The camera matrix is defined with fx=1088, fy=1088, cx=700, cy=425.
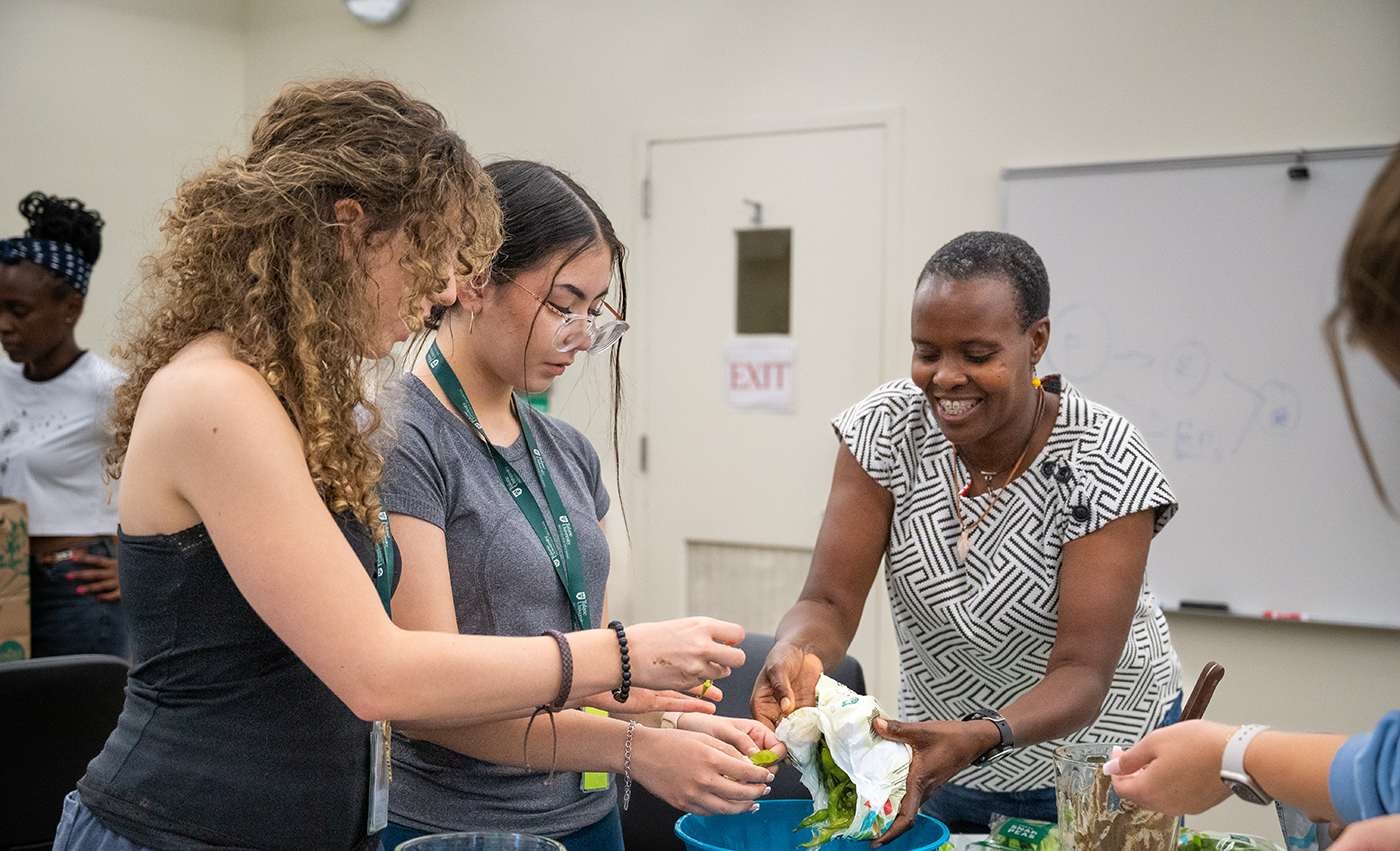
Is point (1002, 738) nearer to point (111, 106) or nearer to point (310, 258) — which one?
point (310, 258)

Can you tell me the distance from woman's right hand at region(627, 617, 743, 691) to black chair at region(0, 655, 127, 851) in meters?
1.35

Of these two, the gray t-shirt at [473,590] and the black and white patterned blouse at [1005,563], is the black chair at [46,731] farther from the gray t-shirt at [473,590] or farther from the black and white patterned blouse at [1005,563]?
the black and white patterned blouse at [1005,563]

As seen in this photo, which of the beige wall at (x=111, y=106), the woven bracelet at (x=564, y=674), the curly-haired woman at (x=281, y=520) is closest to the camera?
the curly-haired woman at (x=281, y=520)

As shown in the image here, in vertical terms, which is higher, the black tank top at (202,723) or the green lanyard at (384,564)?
the green lanyard at (384,564)

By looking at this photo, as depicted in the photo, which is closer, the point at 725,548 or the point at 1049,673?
the point at 1049,673

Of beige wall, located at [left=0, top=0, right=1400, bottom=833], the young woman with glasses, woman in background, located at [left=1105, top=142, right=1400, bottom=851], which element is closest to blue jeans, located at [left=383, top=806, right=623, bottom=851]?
the young woman with glasses

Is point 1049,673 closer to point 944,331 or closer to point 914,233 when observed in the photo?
point 944,331

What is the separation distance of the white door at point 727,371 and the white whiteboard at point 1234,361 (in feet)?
2.11

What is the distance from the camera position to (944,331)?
1623mm

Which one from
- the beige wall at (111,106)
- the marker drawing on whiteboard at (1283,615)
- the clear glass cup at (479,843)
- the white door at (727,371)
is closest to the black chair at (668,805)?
the clear glass cup at (479,843)

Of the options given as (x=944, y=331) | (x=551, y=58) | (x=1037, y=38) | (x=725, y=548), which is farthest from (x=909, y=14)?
(x=944, y=331)

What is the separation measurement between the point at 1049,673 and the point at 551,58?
10.8 feet

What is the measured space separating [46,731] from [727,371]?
95.5 inches

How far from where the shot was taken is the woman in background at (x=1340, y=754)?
0.77 m
